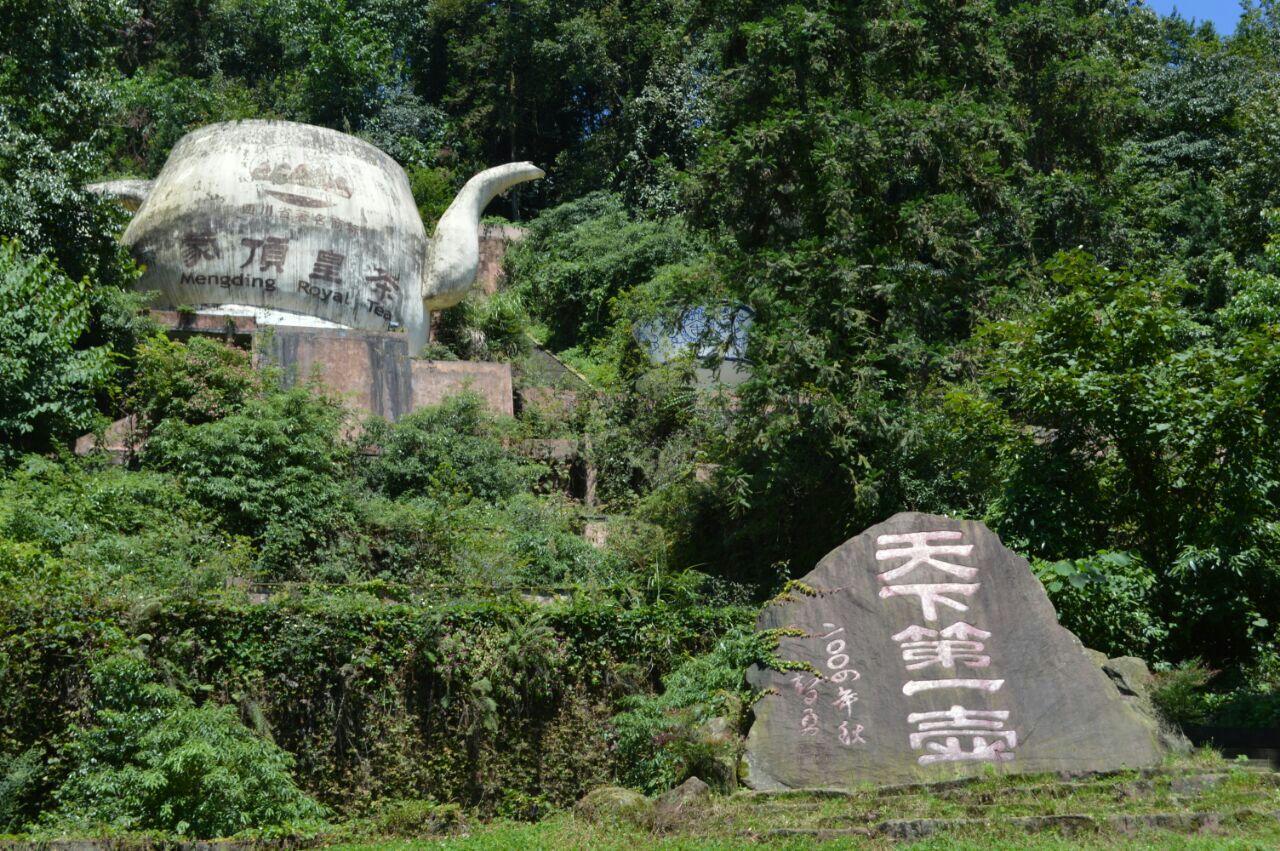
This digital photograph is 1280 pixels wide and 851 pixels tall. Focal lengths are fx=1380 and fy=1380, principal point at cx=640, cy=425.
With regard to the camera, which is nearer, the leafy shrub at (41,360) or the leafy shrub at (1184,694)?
the leafy shrub at (1184,694)

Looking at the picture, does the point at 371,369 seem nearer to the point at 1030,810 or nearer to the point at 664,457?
the point at 664,457

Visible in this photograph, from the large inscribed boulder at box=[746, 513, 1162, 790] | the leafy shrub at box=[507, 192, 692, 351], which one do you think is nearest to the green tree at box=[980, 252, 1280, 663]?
the large inscribed boulder at box=[746, 513, 1162, 790]

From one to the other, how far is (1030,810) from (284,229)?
11.1m

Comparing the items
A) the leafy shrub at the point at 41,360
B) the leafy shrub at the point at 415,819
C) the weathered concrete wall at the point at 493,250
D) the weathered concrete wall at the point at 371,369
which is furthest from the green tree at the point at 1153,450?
the weathered concrete wall at the point at 493,250

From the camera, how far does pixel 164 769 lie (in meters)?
8.19

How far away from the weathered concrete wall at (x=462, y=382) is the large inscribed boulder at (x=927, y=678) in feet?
23.5

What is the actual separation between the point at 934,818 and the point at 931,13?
37.0 ft

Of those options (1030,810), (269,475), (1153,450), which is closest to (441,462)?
(269,475)

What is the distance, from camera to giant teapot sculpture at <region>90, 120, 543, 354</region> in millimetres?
15773

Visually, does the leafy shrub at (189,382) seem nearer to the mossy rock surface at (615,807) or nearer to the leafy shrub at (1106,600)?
the mossy rock surface at (615,807)

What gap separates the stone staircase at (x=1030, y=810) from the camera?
7508 mm

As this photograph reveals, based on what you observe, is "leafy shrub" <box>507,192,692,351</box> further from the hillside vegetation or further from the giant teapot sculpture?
the giant teapot sculpture

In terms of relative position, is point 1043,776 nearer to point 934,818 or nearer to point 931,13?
point 934,818

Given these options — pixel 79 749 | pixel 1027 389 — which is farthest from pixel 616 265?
pixel 79 749
